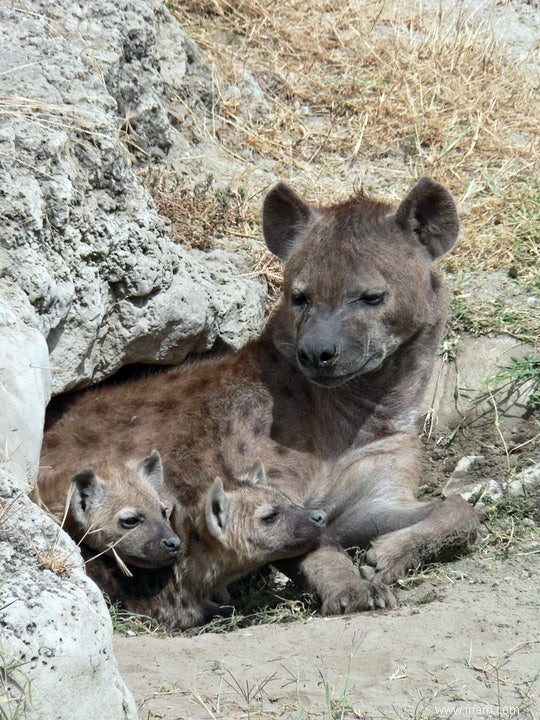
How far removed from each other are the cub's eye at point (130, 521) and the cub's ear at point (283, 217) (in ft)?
5.13

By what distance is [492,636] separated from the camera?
12.6ft

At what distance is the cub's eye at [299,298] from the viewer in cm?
485

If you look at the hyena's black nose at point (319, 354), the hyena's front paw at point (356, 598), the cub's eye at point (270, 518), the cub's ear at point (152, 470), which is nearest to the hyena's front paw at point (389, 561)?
the hyena's front paw at point (356, 598)

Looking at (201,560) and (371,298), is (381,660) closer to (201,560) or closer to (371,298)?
(201,560)

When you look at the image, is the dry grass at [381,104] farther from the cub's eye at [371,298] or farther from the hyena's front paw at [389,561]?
the hyena's front paw at [389,561]

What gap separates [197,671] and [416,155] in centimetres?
474

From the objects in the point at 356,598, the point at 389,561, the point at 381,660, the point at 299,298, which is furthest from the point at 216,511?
the point at 381,660

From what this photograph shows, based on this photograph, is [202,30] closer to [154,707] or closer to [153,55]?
[153,55]

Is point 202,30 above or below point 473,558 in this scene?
above

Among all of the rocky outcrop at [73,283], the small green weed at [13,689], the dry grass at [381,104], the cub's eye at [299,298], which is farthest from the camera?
the dry grass at [381,104]

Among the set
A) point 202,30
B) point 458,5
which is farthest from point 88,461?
point 458,5

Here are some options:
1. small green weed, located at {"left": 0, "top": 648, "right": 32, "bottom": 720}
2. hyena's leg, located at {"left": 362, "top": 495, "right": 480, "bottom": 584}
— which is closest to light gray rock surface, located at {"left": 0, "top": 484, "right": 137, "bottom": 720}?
small green weed, located at {"left": 0, "top": 648, "right": 32, "bottom": 720}

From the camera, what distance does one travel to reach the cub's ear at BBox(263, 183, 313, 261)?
5.19m

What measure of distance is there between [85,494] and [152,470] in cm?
38
